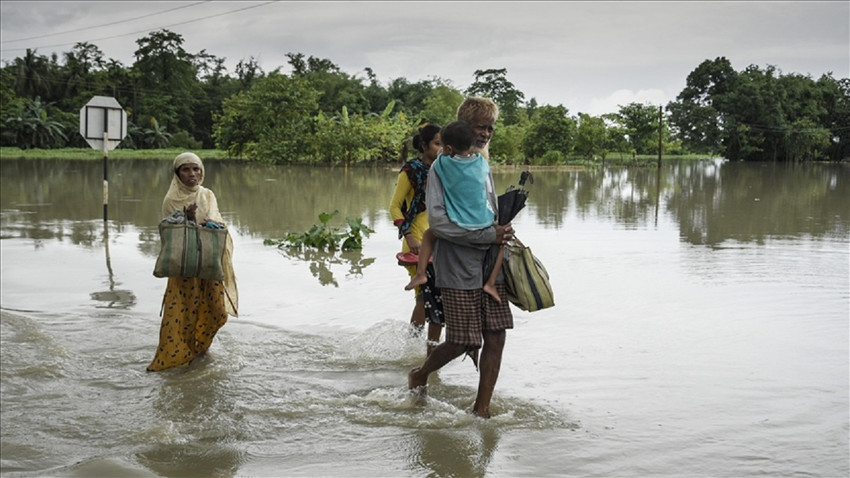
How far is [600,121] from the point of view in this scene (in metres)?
49.0

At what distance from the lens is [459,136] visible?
4.23 meters

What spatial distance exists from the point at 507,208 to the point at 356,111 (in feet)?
169

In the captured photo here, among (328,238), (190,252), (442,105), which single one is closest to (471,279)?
(190,252)

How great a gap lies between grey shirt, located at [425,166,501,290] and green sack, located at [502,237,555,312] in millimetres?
144

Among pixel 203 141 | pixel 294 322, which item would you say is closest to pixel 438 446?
pixel 294 322

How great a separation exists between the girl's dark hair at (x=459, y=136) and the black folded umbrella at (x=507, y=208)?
34 centimetres

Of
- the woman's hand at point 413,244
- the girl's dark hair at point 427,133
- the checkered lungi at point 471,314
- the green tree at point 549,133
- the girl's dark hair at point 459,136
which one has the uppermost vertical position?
the green tree at point 549,133

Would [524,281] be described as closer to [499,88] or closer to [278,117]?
[278,117]

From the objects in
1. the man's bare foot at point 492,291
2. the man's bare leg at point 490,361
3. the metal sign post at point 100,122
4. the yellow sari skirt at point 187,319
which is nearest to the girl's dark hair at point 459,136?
the man's bare foot at point 492,291

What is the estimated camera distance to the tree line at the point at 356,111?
4247 centimetres

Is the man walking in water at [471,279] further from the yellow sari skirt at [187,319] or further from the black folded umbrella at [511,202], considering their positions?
the yellow sari skirt at [187,319]

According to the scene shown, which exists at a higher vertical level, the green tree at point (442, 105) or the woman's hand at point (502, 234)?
the green tree at point (442, 105)

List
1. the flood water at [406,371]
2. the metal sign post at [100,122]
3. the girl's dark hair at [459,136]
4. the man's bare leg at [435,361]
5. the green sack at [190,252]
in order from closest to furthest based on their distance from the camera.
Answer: the flood water at [406,371] → the girl's dark hair at [459,136] → the man's bare leg at [435,361] → the green sack at [190,252] → the metal sign post at [100,122]

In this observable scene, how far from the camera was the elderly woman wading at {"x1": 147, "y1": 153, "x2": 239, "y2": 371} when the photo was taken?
18.1ft
